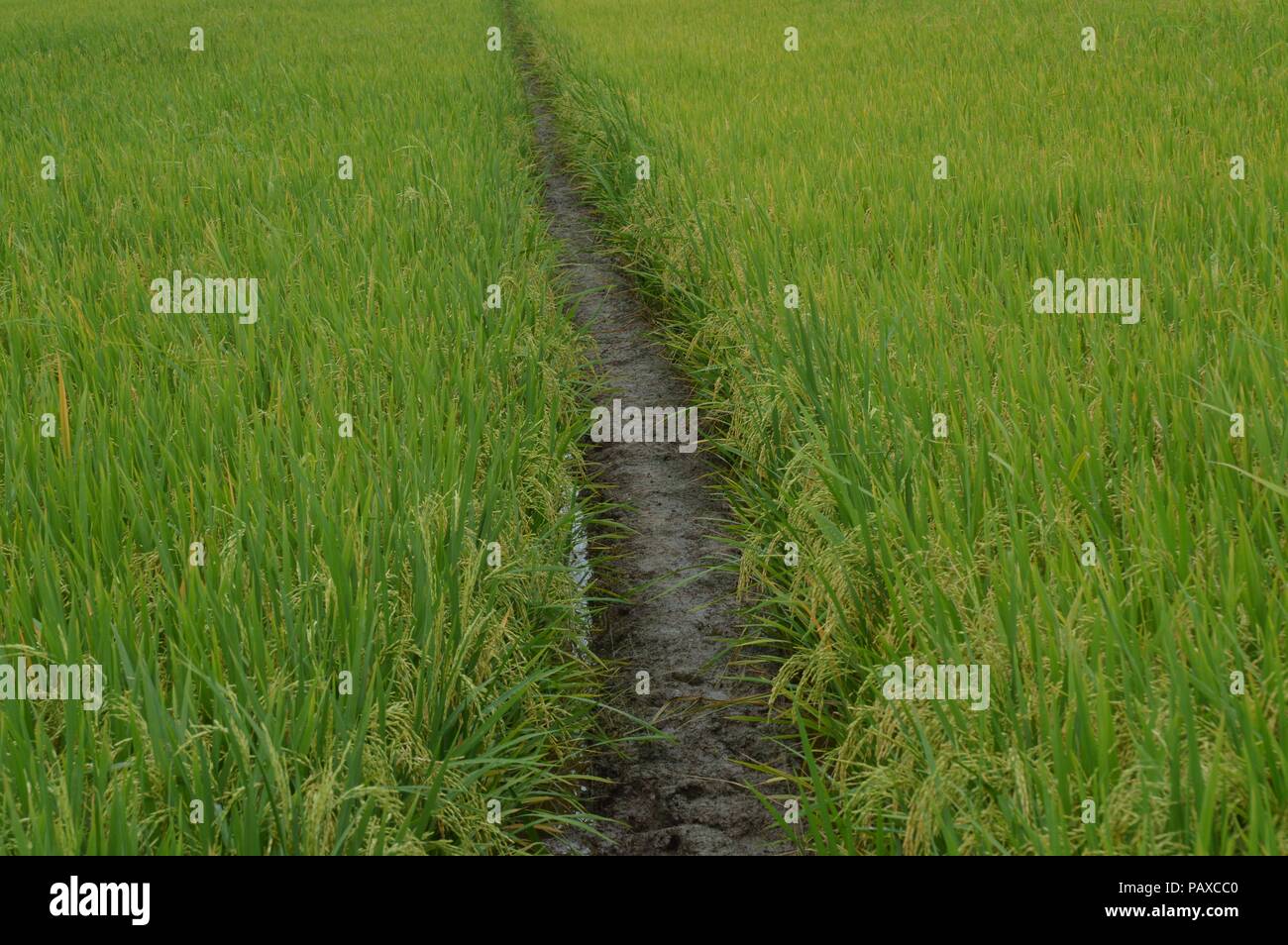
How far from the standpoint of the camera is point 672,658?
→ 2.34 m

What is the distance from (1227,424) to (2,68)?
896 cm

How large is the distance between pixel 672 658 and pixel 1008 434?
31.4 inches

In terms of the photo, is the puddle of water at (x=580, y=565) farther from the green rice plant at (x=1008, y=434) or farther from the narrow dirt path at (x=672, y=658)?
the green rice plant at (x=1008, y=434)

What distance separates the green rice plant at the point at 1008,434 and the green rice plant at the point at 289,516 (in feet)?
1.66

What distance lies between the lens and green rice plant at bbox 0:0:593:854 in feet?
4.84

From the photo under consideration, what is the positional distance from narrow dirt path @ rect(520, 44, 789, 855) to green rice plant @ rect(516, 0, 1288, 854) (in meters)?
0.11

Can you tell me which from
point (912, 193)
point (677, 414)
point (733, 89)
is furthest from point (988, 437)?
point (733, 89)

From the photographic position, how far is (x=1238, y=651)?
4.75 ft
